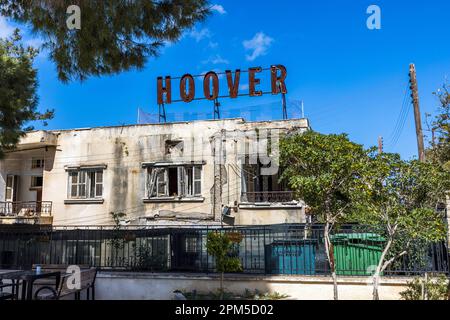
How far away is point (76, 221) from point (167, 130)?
713cm

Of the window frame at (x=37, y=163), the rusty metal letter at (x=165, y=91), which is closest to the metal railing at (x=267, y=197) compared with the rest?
the rusty metal letter at (x=165, y=91)

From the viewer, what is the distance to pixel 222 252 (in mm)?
10273

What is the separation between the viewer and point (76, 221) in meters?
22.9

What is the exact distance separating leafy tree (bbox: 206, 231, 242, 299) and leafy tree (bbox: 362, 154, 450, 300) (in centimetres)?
328

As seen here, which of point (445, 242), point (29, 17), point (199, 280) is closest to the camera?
point (29, 17)

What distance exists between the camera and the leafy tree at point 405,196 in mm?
8383

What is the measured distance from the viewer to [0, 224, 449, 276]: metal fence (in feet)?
34.1

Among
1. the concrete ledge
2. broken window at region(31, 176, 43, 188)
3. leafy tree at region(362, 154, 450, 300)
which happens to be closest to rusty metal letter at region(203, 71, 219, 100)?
broken window at region(31, 176, 43, 188)

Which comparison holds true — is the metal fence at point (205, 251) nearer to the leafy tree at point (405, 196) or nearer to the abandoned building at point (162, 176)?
the leafy tree at point (405, 196)

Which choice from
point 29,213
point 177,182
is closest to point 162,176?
point 177,182

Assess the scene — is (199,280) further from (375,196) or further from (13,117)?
(13,117)

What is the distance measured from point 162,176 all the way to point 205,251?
38.6ft

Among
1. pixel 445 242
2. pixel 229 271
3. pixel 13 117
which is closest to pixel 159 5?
pixel 13 117

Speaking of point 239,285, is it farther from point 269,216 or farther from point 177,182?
point 177,182
